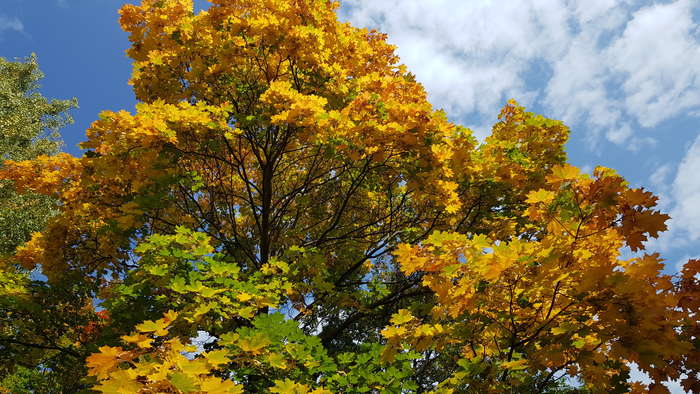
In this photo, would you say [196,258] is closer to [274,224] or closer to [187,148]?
[187,148]

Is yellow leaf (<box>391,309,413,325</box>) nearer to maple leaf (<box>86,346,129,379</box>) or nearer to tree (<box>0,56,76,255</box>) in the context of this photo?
maple leaf (<box>86,346,129,379</box>)

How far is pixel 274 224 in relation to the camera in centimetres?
938

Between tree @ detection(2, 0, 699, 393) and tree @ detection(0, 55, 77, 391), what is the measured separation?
0.96 metres

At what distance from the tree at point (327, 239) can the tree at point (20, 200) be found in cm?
96

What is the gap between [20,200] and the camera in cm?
1684

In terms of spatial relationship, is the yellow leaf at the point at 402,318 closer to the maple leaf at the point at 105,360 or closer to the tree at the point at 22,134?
the maple leaf at the point at 105,360

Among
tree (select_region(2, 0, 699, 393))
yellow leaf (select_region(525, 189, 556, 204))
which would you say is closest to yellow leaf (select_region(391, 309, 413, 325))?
tree (select_region(2, 0, 699, 393))

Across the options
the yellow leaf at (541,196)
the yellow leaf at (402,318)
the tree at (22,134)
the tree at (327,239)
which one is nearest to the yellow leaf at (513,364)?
the tree at (327,239)

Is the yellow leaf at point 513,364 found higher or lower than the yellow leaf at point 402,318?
lower

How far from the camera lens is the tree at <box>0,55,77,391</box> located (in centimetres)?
700

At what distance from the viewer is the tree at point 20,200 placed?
23.0 ft

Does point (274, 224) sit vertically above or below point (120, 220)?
above

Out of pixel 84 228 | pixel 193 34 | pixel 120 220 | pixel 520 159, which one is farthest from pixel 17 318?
pixel 520 159

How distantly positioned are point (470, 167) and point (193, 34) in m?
5.97
